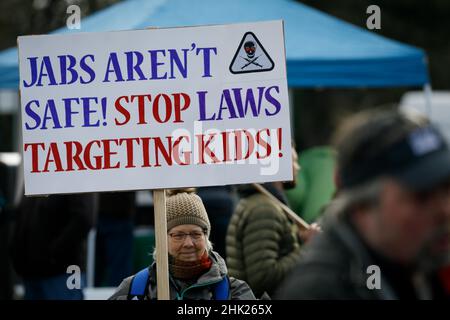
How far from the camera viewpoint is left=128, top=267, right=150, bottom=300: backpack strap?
4094mm

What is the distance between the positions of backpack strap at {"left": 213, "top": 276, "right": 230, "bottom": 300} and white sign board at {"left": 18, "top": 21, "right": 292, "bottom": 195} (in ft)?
1.32

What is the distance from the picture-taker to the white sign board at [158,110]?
4.28m

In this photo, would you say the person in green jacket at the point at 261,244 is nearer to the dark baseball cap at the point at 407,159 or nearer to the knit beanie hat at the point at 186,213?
the knit beanie hat at the point at 186,213

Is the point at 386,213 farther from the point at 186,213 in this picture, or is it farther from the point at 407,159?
the point at 186,213

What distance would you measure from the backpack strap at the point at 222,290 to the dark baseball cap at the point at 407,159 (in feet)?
6.44

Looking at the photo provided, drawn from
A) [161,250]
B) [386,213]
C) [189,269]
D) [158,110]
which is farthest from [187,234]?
[386,213]

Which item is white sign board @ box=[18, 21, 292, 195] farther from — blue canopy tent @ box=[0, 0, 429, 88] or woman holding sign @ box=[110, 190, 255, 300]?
blue canopy tent @ box=[0, 0, 429, 88]

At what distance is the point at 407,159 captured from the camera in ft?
7.18

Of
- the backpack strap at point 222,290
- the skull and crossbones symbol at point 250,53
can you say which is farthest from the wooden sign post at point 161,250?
the skull and crossbones symbol at point 250,53

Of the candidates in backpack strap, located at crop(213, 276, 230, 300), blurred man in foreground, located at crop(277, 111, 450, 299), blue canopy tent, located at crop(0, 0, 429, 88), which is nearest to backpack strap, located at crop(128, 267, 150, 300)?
backpack strap, located at crop(213, 276, 230, 300)

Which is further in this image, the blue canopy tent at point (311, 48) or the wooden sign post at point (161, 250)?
the blue canopy tent at point (311, 48)

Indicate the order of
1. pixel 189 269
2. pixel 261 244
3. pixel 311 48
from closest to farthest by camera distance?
pixel 189 269
pixel 261 244
pixel 311 48

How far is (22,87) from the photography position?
4.38 m

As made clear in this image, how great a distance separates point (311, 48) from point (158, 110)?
12.4 feet
